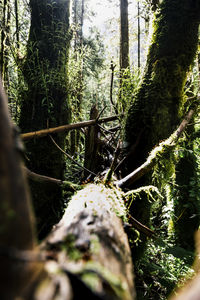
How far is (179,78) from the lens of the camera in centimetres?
269

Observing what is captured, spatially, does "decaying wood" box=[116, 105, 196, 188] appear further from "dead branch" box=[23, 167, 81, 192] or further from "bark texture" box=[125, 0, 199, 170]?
"dead branch" box=[23, 167, 81, 192]

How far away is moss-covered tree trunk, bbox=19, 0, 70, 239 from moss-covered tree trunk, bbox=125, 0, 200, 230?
1184mm

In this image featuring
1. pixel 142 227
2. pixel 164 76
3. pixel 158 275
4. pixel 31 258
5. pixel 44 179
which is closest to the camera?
pixel 31 258

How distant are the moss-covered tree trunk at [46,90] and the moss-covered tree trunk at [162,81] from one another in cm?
118

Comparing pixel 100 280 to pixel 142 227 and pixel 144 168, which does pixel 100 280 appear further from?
pixel 144 168

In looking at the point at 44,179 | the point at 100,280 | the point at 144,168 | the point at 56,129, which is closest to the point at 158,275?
the point at 144,168

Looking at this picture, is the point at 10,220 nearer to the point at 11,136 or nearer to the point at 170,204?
the point at 11,136

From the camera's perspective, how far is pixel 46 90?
3.03 m

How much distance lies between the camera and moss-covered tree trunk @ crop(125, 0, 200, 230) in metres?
2.59

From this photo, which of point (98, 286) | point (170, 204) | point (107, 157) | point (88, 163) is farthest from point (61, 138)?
point (170, 204)

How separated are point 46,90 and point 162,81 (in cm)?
163

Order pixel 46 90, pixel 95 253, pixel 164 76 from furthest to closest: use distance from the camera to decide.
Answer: pixel 46 90, pixel 164 76, pixel 95 253

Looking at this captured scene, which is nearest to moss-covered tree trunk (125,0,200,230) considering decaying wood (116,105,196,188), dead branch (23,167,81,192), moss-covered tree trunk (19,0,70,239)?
decaying wood (116,105,196,188)

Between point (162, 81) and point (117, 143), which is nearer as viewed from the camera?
point (162, 81)
